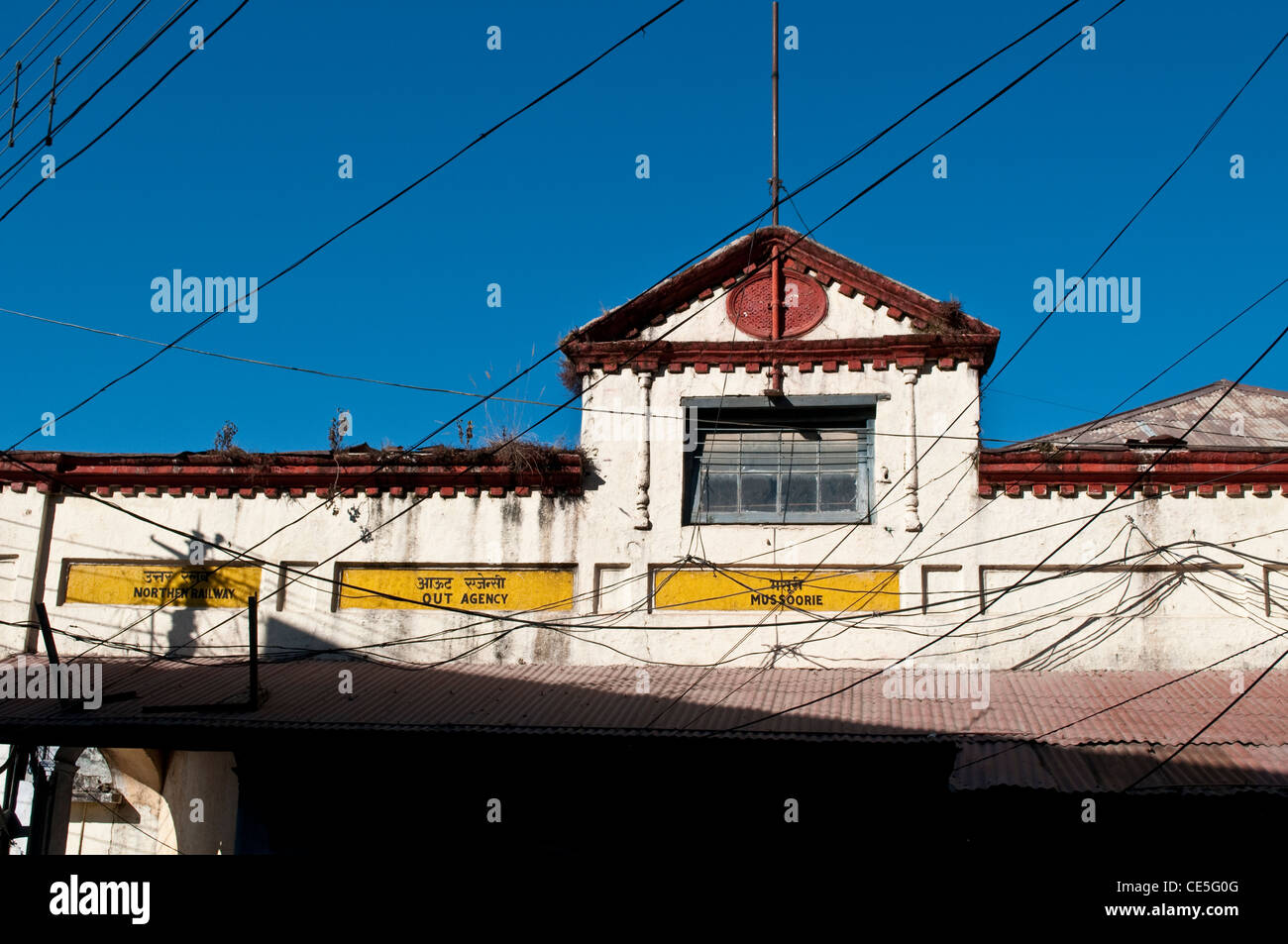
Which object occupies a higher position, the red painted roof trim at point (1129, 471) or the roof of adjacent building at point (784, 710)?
the red painted roof trim at point (1129, 471)

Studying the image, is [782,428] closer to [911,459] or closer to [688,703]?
[911,459]

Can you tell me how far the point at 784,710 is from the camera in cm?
1111

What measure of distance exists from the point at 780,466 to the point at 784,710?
11.3 feet

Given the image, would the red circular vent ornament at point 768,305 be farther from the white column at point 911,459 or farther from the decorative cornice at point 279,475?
the decorative cornice at point 279,475

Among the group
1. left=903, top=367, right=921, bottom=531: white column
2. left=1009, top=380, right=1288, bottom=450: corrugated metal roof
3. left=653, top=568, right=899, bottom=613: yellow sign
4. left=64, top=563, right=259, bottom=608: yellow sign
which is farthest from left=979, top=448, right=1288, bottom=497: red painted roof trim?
left=64, top=563, right=259, bottom=608: yellow sign

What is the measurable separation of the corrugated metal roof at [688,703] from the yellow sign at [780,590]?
29.6 inches

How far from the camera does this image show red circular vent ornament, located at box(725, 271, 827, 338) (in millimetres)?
13891

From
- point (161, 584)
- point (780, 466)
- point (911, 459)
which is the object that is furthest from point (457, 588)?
point (911, 459)

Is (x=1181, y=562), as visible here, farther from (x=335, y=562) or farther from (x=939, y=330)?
(x=335, y=562)

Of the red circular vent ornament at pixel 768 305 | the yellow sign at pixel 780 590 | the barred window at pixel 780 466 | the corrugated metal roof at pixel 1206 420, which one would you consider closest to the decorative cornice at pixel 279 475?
the barred window at pixel 780 466

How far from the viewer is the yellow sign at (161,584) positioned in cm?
1371

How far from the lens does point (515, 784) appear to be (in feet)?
39.7

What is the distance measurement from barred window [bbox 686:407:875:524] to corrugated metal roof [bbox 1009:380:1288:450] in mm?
7179
